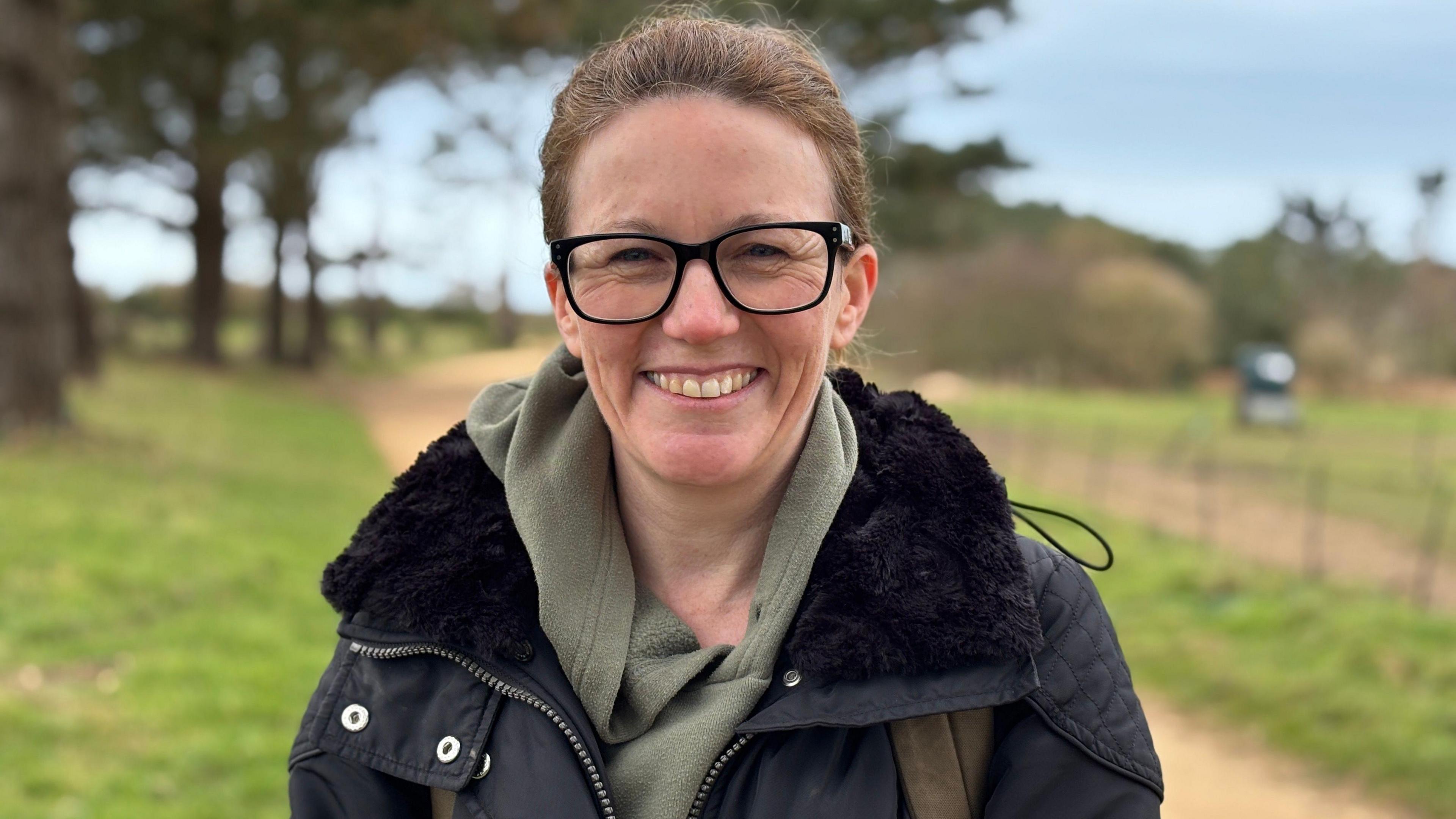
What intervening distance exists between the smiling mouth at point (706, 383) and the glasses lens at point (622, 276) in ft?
0.34

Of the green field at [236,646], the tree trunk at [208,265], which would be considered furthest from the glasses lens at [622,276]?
the tree trunk at [208,265]

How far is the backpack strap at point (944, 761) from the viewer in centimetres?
158

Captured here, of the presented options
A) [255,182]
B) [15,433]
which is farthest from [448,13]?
[255,182]

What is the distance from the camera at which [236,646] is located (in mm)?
5676

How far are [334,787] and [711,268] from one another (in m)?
0.91

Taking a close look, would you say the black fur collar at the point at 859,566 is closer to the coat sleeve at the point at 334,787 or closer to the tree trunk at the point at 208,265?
the coat sleeve at the point at 334,787

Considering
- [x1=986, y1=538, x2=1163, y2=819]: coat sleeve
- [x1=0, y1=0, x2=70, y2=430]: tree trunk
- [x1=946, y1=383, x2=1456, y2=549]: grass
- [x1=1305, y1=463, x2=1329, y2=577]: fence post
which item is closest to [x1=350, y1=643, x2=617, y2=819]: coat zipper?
[x1=986, y1=538, x2=1163, y2=819]: coat sleeve

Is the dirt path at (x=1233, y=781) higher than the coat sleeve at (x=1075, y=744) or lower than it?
lower

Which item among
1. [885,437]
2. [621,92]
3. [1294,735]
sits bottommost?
[1294,735]

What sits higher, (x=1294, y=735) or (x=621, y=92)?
(x=621, y=92)

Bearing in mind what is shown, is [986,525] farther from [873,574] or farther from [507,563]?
[507,563]

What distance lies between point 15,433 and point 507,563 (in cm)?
975

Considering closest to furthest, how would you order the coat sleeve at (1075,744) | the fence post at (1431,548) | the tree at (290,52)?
the coat sleeve at (1075,744) → the fence post at (1431,548) → the tree at (290,52)

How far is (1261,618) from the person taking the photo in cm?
656
